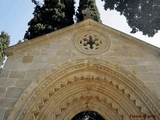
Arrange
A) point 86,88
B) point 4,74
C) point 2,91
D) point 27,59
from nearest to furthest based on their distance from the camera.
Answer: point 2,91, point 4,74, point 27,59, point 86,88

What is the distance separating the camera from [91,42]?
20.3 feet

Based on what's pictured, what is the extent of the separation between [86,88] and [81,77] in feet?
1.33

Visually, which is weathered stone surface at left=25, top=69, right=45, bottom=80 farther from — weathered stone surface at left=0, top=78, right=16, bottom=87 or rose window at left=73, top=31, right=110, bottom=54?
rose window at left=73, top=31, right=110, bottom=54

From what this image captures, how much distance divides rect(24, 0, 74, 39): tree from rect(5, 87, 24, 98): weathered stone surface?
210 inches

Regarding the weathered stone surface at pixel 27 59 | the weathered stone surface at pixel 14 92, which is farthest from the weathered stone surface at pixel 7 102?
the weathered stone surface at pixel 27 59

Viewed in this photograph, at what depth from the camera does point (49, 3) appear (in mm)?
11477

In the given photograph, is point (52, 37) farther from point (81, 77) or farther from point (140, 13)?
point (140, 13)

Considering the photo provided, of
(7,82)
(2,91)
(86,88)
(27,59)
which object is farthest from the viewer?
(86,88)

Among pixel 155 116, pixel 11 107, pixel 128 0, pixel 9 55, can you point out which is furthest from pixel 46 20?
pixel 155 116

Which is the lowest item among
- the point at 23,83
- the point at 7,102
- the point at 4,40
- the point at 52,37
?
the point at 7,102

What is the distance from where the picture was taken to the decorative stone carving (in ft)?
19.1

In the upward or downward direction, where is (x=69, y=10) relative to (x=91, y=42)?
upward

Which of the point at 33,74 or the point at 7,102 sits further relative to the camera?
the point at 33,74

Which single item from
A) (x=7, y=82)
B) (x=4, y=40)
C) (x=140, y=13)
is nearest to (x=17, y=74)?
(x=7, y=82)
